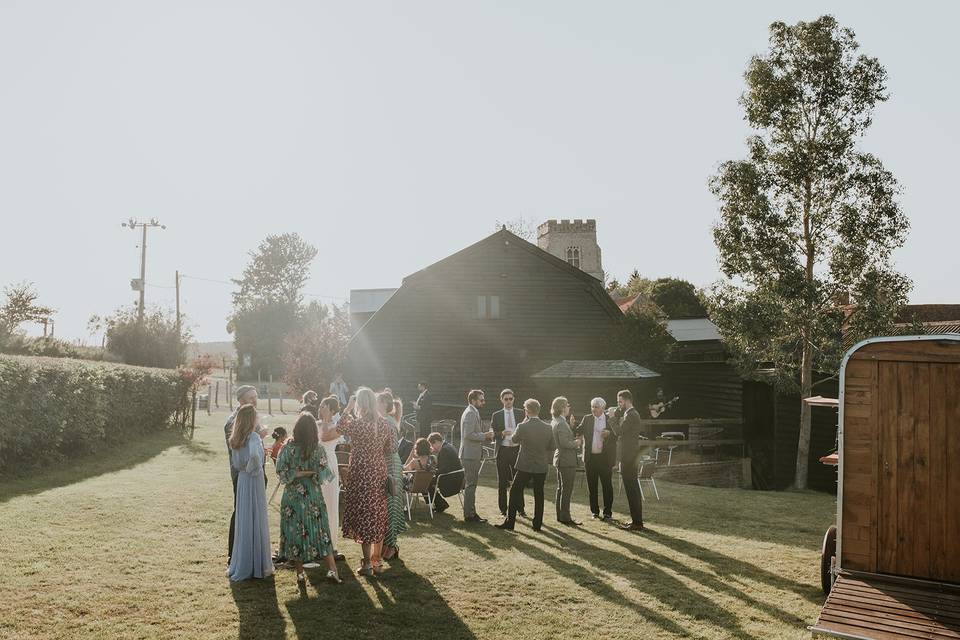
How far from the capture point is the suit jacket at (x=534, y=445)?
425 inches

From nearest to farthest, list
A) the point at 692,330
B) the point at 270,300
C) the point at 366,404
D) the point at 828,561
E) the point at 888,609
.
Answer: the point at 888,609 < the point at 828,561 < the point at 366,404 < the point at 692,330 < the point at 270,300

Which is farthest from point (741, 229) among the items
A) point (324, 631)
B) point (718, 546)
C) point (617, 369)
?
point (324, 631)

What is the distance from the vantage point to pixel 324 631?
20.8 feet

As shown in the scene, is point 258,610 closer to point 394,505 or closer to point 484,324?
point 394,505

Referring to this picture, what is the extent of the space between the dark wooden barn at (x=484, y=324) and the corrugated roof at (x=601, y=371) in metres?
3.82

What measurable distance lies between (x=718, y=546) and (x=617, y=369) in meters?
11.8

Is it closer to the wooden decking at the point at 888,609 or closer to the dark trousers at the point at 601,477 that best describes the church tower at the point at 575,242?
the dark trousers at the point at 601,477

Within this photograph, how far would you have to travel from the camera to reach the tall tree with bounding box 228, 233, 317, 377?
257 feet

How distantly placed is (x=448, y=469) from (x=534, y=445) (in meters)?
1.56

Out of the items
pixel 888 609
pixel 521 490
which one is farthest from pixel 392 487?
pixel 888 609

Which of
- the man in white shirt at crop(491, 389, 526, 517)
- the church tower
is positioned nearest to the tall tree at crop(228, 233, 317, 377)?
the church tower

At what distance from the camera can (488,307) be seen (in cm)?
2848

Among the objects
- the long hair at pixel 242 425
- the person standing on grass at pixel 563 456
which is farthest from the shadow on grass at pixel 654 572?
the long hair at pixel 242 425

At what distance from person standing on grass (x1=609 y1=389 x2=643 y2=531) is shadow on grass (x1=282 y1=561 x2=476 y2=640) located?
430 centimetres
